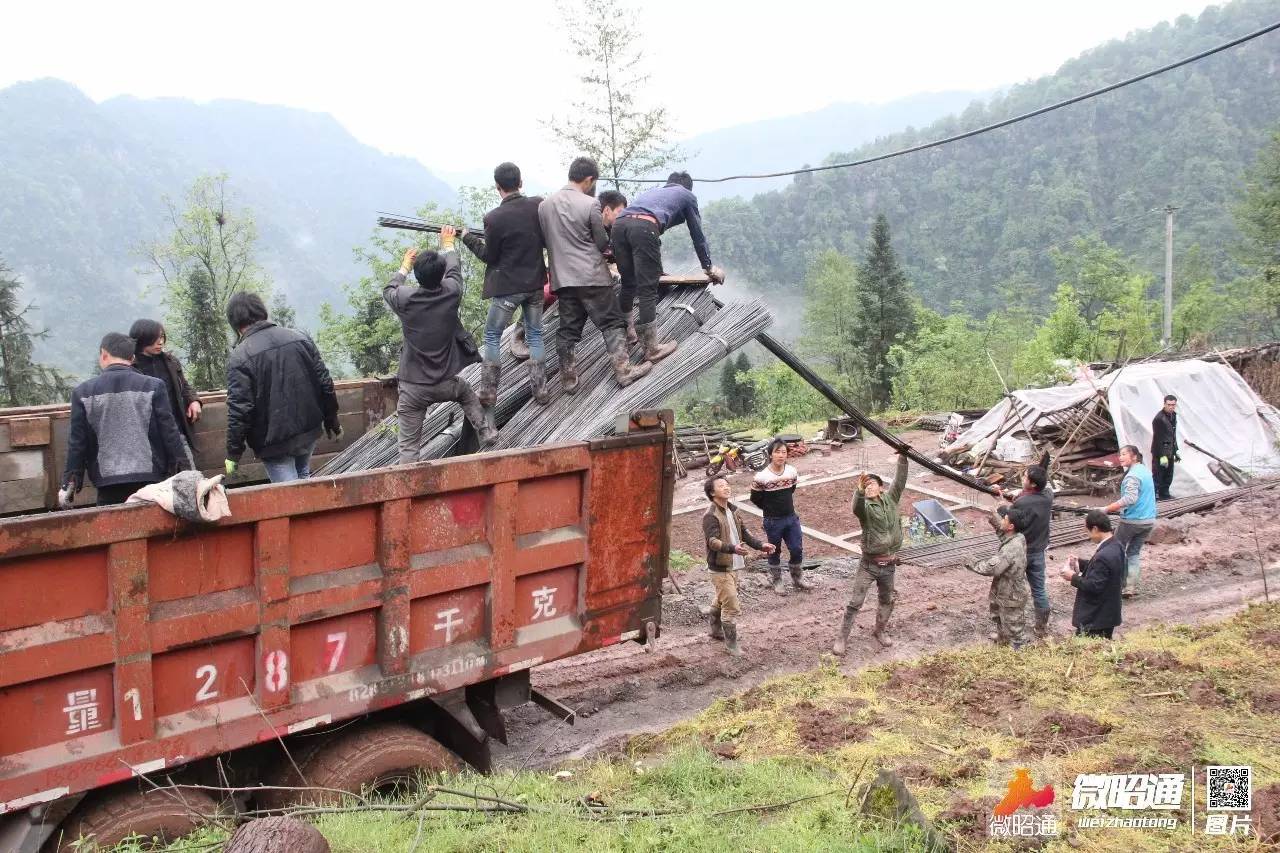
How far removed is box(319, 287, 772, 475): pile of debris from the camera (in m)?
5.45

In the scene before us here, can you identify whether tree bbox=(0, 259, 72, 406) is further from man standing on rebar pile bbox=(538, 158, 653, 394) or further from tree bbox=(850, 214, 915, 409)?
tree bbox=(850, 214, 915, 409)

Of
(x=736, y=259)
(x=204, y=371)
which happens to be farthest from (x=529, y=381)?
(x=736, y=259)

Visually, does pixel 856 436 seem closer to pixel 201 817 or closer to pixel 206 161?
pixel 201 817

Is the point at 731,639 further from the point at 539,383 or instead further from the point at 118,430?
the point at 118,430

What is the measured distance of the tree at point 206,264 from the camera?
31.8m

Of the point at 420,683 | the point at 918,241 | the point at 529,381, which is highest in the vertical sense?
the point at 918,241

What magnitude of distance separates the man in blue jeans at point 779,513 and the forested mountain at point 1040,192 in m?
A: 65.7

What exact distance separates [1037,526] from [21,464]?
7122mm

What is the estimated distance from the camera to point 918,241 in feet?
283

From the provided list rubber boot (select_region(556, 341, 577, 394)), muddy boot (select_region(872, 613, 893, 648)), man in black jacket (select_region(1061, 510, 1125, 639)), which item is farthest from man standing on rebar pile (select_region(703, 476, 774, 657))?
man in black jacket (select_region(1061, 510, 1125, 639))

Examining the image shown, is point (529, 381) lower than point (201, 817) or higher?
higher

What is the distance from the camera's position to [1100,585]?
20.9 ft

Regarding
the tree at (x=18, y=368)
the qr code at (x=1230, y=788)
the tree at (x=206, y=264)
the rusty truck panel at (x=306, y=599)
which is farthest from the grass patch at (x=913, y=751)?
the tree at (x=206, y=264)

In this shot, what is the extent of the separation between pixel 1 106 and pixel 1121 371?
173 m
